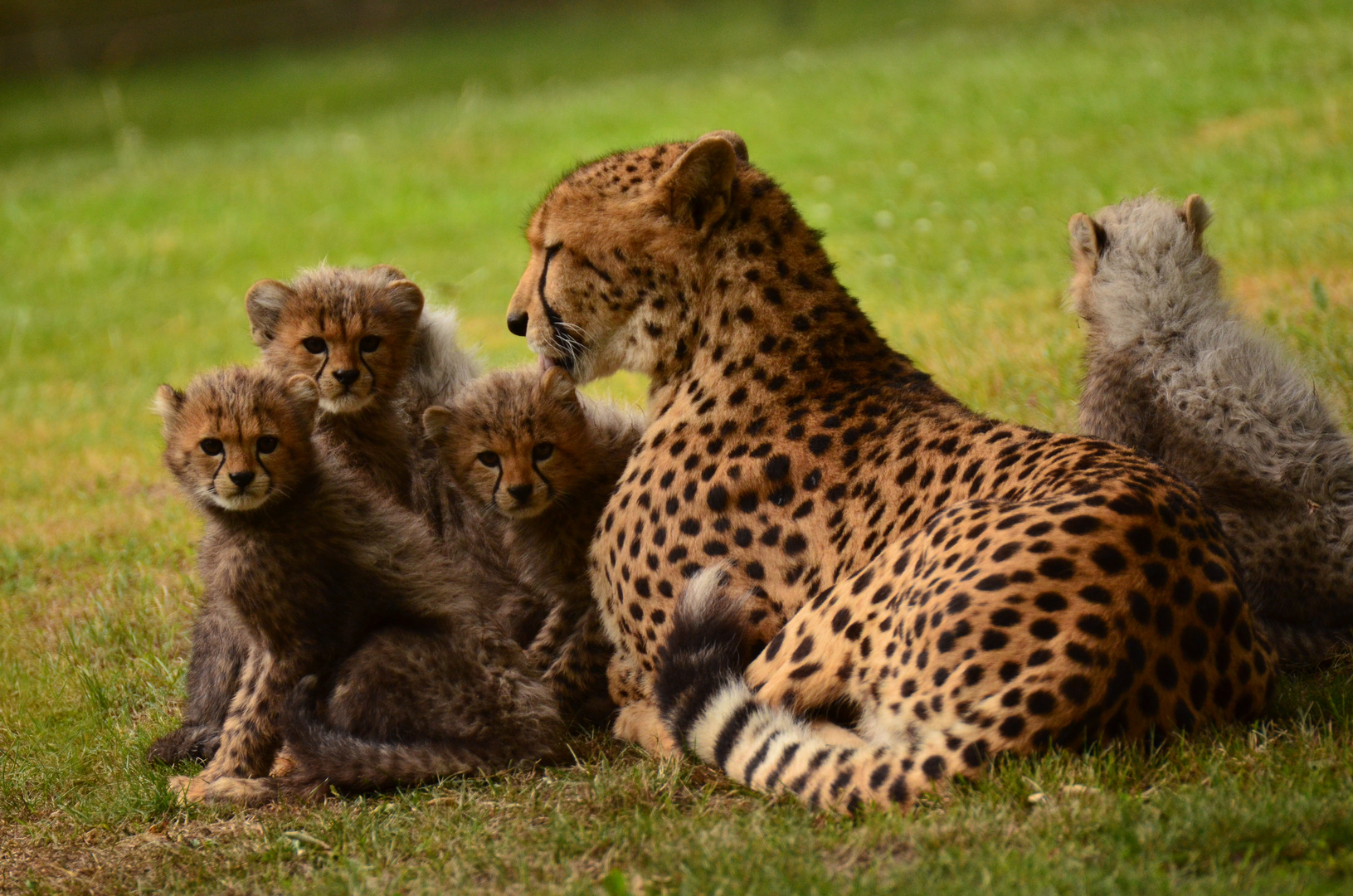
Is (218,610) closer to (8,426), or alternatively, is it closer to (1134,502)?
(1134,502)

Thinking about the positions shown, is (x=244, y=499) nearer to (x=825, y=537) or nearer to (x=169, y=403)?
(x=169, y=403)

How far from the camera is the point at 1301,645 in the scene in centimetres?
390

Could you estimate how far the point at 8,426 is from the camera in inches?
329

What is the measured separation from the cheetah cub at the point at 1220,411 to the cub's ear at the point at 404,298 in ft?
6.86

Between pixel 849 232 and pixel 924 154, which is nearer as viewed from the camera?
pixel 849 232

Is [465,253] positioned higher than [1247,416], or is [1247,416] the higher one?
[465,253]

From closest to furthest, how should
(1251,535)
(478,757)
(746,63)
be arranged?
1. (478,757)
2. (1251,535)
3. (746,63)

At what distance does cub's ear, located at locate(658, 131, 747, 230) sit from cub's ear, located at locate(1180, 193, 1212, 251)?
158 cm

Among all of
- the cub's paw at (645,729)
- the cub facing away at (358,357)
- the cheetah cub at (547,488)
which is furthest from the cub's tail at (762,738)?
the cub facing away at (358,357)

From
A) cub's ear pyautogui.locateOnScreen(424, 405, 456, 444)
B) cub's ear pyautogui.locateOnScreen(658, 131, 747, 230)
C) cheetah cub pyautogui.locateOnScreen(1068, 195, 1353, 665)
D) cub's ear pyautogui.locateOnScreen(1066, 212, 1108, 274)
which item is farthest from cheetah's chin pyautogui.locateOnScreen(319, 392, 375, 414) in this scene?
cub's ear pyautogui.locateOnScreen(1066, 212, 1108, 274)

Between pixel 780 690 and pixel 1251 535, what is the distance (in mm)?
1550

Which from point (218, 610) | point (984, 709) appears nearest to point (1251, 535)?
point (984, 709)

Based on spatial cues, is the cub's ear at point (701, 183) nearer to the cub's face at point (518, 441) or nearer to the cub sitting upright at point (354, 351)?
the cub's face at point (518, 441)

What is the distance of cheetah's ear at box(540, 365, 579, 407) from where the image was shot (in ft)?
13.9
